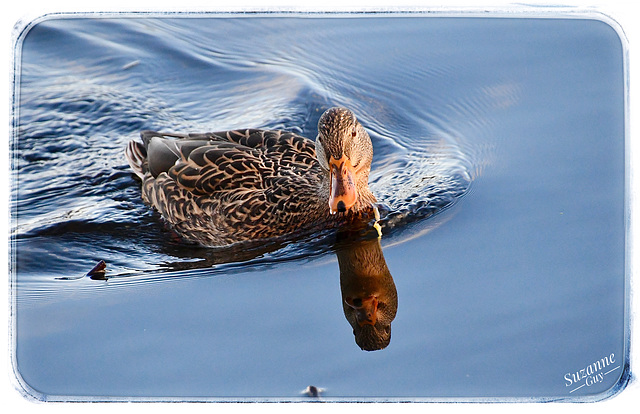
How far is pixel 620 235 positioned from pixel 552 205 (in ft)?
2.74

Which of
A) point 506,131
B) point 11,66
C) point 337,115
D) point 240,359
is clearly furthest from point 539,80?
point 11,66

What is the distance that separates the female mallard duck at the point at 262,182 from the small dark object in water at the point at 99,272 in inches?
34.9

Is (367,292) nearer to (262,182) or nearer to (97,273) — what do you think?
(262,182)

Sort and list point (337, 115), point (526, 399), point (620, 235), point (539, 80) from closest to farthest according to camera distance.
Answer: point (526, 399) → point (620, 235) → point (337, 115) → point (539, 80)

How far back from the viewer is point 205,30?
7.87m

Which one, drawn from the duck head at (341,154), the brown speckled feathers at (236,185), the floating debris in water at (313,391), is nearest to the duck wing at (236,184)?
the brown speckled feathers at (236,185)

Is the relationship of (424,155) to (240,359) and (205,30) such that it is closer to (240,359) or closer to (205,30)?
(205,30)

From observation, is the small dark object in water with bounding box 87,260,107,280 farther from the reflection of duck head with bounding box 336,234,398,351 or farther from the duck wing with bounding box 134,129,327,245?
the reflection of duck head with bounding box 336,234,398,351

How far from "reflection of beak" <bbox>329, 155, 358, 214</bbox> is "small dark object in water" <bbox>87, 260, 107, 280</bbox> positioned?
1842mm

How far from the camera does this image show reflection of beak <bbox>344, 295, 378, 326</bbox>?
17.6 ft

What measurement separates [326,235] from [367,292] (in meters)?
0.92
